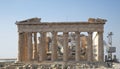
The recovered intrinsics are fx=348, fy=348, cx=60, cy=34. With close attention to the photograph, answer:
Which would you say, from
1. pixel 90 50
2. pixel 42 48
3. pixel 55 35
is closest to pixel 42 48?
pixel 42 48

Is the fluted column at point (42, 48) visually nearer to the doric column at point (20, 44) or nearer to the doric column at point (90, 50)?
the doric column at point (20, 44)

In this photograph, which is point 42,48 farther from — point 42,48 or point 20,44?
point 20,44

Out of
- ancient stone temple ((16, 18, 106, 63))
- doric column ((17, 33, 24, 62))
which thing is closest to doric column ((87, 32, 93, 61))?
ancient stone temple ((16, 18, 106, 63))

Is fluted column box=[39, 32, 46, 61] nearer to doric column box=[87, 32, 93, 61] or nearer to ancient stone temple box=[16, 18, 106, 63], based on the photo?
ancient stone temple box=[16, 18, 106, 63]

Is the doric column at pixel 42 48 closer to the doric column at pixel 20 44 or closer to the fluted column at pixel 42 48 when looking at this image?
the fluted column at pixel 42 48

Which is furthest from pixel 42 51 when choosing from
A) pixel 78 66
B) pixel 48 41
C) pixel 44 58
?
pixel 48 41

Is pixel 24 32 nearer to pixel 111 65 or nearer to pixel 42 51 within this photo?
pixel 42 51

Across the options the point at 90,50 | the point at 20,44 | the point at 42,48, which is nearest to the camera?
the point at 90,50

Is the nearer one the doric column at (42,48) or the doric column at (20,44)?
the doric column at (42,48)

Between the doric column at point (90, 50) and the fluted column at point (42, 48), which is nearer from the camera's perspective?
the doric column at point (90, 50)

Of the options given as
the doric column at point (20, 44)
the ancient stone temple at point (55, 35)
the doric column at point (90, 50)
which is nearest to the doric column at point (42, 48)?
the ancient stone temple at point (55, 35)

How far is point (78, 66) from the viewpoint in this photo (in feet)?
215

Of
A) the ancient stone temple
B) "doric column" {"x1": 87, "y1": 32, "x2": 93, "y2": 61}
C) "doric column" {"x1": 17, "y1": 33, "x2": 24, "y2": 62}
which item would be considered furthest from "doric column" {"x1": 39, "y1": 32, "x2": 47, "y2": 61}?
"doric column" {"x1": 87, "y1": 32, "x2": 93, "y2": 61}

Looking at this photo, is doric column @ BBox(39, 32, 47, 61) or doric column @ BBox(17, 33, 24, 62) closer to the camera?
doric column @ BBox(39, 32, 47, 61)
